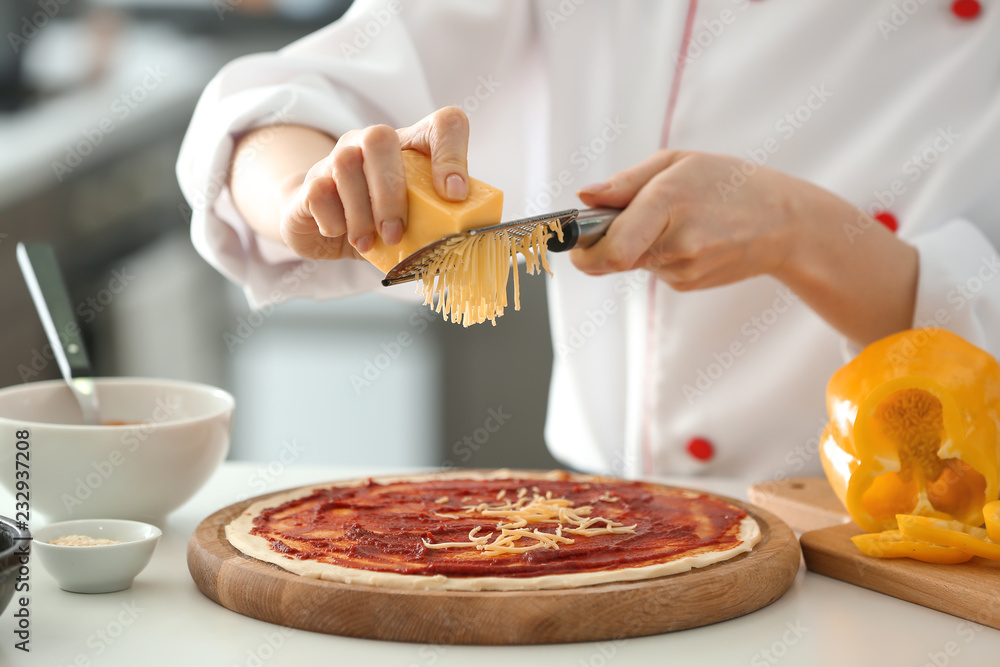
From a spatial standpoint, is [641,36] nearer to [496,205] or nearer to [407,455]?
[496,205]

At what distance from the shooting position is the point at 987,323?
4.30 ft

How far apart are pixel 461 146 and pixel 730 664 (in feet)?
1.90

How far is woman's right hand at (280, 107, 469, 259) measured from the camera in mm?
921

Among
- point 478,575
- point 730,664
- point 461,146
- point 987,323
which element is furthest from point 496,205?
point 987,323

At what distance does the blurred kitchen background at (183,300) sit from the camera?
3141mm

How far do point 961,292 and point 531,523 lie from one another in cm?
71

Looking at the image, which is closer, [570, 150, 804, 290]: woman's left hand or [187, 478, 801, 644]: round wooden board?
[187, 478, 801, 644]: round wooden board

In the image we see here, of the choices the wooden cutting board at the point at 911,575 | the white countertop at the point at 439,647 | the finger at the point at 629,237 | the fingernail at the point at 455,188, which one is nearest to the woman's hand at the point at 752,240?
the finger at the point at 629,237

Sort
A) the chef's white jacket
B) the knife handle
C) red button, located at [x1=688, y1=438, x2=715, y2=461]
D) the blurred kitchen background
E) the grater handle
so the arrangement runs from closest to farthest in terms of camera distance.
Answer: the grater handle, the knife handle, the chef's white jacket, red button, located at [x1=688, y1=438, x2=715, y2=461], the blurred kitchen background

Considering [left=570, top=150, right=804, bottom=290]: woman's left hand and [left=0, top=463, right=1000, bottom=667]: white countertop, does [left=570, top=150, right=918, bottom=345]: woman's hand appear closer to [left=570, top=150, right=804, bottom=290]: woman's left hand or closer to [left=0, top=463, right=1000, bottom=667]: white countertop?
[left=570, top=150, right=804, bottom=290]: woman's left hand

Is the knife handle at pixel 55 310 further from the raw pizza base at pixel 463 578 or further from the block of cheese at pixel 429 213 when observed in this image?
the block of cheese at pixel 429 213

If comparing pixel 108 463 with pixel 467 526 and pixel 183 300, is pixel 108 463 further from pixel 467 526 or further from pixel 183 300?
pixel 183 300

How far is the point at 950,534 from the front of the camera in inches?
39.6

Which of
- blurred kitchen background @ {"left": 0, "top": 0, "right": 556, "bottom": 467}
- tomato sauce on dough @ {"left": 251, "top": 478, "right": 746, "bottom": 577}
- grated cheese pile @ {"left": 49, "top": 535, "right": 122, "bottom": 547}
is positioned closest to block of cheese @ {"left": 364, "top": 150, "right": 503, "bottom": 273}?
tomato sauce on dough @ {"left": 251, "top": 478, "right": 746, "bottom": 577}
